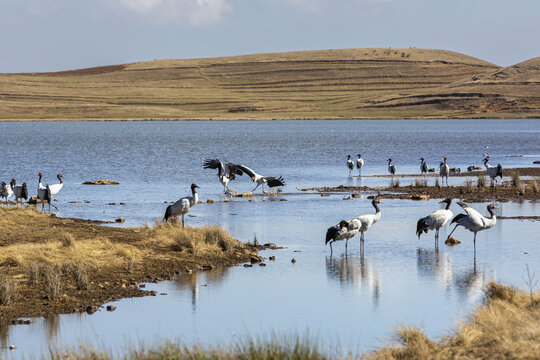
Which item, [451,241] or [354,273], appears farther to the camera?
[451,241]

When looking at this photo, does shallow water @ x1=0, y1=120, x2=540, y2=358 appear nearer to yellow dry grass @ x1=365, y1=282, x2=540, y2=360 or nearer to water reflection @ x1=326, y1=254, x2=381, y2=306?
water reflection @ x1=326, y1=254, x2=381, y2=306

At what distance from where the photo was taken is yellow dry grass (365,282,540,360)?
11.0 metres

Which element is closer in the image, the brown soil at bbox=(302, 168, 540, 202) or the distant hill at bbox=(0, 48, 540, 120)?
the brown soil at bbox=(302, 168, 540, 202)

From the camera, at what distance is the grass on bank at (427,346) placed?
1031 centimetres

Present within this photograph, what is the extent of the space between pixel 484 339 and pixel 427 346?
32.9 inches

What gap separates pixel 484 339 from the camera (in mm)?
11875

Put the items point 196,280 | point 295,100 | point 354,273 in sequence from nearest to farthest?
point 196,280 < point 354,273 < point 295,100

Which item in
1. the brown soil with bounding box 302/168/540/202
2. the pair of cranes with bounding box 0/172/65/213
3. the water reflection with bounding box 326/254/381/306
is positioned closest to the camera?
the water reflection with bounding box 326/254/381/306

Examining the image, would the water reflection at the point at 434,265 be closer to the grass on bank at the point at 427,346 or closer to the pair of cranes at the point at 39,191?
the grass on bank at the point at 427,346

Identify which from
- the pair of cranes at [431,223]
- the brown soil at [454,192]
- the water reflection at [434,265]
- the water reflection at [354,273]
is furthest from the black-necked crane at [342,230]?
the brown soil at [454,192]

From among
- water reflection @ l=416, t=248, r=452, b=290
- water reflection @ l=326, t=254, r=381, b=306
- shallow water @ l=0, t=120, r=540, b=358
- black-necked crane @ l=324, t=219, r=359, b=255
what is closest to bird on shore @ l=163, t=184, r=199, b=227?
shallow water @ l=0, t=120, r=540, b=358

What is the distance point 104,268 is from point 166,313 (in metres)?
3.16

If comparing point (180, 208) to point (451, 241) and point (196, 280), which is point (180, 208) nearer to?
point (196, 280)

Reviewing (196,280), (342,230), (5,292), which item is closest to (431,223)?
(342,230)
